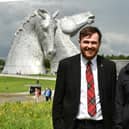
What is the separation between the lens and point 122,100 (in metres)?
3.82

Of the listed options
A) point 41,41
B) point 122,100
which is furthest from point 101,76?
point 41,41

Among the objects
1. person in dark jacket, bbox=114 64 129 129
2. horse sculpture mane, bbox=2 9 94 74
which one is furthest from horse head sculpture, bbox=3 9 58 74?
person in dark jacket, bbox=114 64 129 129

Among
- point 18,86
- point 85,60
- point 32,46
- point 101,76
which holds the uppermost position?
point 32,46

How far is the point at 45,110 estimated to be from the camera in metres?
11.4

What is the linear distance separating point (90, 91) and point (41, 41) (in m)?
53.2

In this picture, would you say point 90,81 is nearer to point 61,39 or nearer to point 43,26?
point 43,26

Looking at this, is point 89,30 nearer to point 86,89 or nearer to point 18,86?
point 86,89

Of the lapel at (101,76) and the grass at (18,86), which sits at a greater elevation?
the grass at (18,86)

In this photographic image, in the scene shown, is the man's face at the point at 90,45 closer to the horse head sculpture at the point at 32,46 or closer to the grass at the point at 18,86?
the grass at the point at 18,86

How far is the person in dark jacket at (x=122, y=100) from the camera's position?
147 inches

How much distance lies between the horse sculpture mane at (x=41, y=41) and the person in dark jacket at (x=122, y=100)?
50.4 meters

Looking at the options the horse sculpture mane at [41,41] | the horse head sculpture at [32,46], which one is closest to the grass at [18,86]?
the horse sculpture mane at [41,41]

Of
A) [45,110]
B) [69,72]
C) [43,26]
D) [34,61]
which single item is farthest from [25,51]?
[69,72]

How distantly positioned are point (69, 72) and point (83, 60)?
6.2 inches
